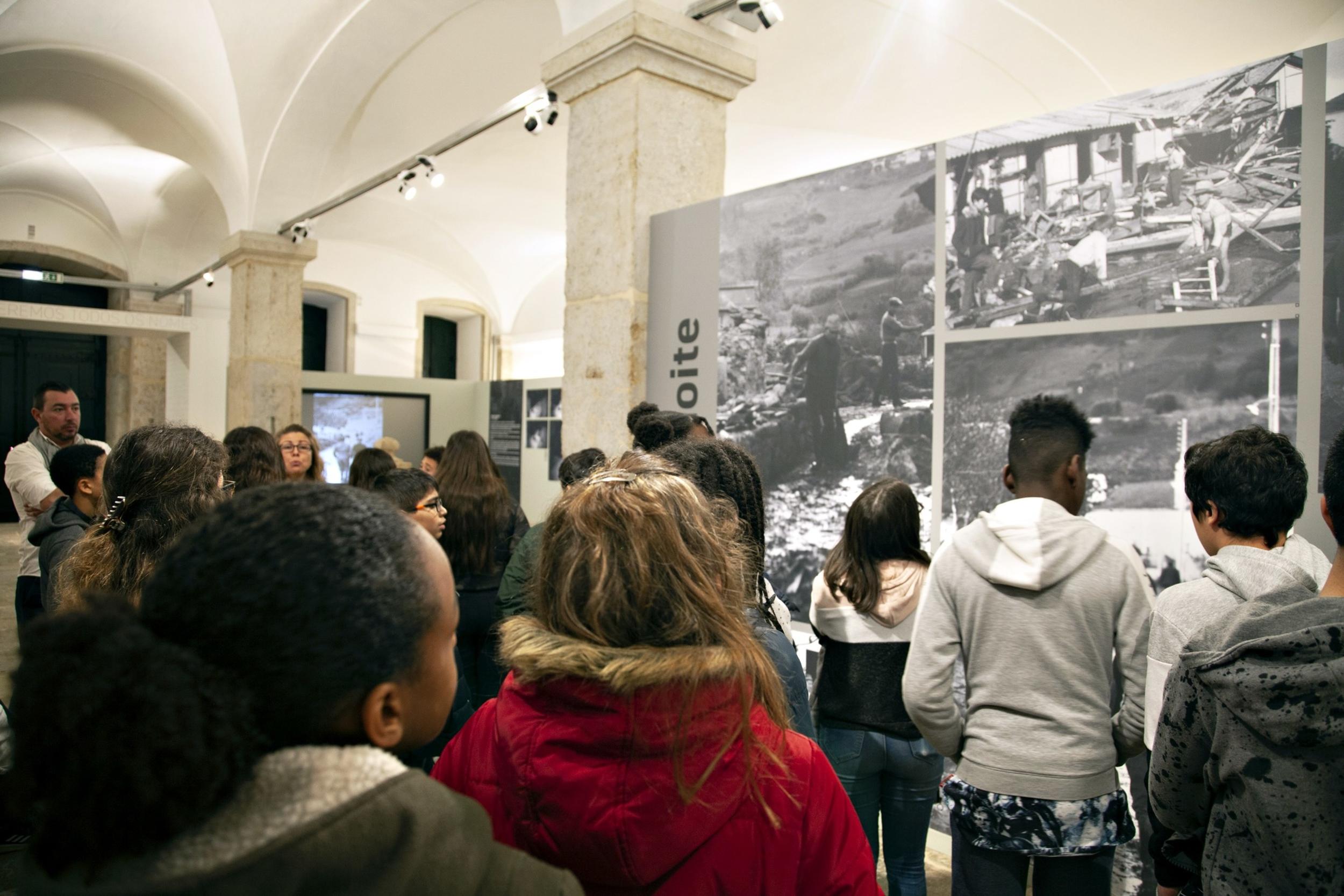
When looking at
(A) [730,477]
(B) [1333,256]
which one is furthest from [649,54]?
(A) [730,477]

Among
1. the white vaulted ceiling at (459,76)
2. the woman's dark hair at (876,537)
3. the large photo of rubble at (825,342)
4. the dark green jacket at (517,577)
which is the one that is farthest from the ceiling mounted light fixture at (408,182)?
the woman's dark hair at (876,537)

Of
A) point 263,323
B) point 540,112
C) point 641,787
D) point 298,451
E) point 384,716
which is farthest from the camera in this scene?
point 263,323

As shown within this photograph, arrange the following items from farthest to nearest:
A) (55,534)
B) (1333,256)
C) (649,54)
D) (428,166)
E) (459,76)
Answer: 1. (459,76)
2. (428,166)
3. (649,54)
4. (55,534)
5. (1333,256)

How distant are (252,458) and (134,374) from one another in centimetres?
1467

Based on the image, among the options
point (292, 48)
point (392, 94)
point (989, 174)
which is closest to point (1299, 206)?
point (989, 174)

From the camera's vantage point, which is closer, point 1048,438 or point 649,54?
point 1048,438

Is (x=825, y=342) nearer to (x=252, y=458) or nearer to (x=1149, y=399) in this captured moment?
(x=1149, y=399)

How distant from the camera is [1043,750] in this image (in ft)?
6.28

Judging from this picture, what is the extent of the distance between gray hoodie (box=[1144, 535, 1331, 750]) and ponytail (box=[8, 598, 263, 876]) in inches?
73.7

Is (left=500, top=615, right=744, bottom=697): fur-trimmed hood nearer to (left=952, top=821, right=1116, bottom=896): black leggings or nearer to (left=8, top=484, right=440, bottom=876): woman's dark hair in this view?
(left=8, top=484, right=440, bottom=876): woman's dark hair

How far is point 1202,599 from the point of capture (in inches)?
73.7

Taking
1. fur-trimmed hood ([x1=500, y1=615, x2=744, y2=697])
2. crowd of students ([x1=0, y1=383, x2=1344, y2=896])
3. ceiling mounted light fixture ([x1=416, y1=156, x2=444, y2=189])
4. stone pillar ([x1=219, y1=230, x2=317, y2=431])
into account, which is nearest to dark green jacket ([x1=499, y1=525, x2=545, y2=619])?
crowd of students ([x1=0, y1=383, x2=1344, y2=896])

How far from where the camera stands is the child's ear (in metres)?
0.72

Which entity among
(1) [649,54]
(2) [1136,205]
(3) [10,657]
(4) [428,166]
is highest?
(4) [428,166]
